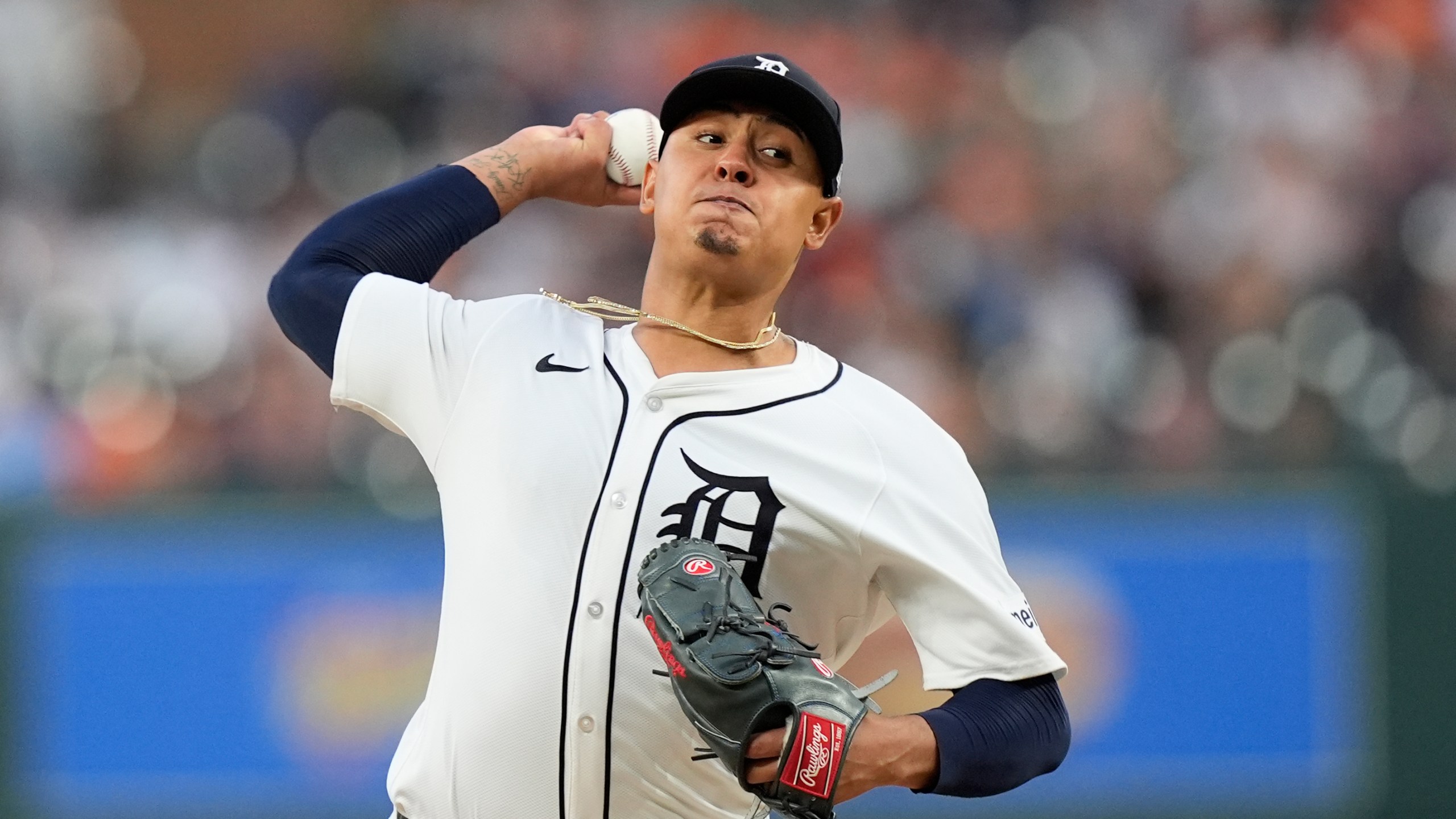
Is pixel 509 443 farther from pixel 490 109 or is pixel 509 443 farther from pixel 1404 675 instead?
pixel 490 109

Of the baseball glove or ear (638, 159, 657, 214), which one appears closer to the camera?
the baseball glove

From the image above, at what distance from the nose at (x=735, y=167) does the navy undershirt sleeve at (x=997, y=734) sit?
3.11 feet

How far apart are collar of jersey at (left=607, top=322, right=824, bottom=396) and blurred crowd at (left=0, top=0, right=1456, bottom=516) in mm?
3873

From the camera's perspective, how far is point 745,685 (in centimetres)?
231

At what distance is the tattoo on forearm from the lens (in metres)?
3.09

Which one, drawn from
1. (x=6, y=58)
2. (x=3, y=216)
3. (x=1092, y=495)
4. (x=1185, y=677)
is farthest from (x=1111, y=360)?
(x=6, y=58)

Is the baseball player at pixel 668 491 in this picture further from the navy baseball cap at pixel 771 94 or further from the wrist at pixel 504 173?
the wrist at pixel 504 173

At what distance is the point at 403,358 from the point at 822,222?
838 millimetres

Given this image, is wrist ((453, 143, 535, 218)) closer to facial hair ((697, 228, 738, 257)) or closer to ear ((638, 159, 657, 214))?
ear ((638, 159, 657, 214))

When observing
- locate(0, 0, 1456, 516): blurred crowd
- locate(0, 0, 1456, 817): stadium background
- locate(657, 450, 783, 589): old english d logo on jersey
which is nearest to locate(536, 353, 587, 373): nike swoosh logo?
locate(657, 450, 783, 589): old english d logo on jersey

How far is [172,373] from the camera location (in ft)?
23.9

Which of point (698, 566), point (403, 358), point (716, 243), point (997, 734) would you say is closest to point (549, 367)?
point (403, 358)

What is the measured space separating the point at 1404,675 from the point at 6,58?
8.71 metres

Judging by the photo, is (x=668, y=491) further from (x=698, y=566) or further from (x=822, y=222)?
(x=822, y=222)
